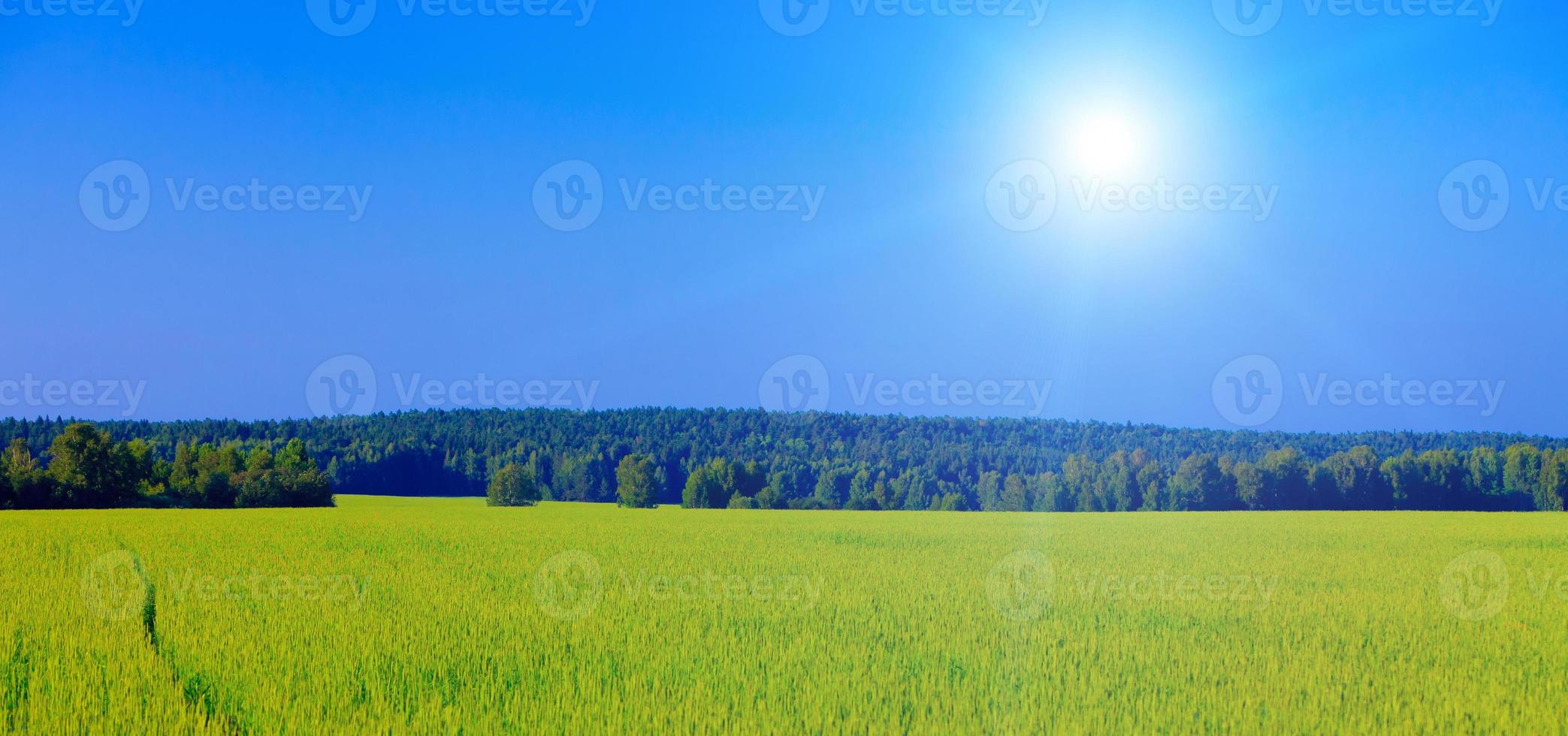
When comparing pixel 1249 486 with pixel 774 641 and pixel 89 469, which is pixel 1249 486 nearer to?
pixel 774 641

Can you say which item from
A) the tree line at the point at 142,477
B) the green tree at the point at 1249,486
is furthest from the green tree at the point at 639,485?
the green tree at the point at 1249,486

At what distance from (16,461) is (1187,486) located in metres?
78.5

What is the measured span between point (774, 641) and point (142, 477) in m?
65.0

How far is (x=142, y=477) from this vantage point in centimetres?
6384

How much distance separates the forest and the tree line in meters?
0.12

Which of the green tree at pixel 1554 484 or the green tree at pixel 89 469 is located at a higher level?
the green tree at pixel 1554 484

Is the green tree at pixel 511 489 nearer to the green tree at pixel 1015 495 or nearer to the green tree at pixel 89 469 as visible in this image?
the green tree at pixel 89 469

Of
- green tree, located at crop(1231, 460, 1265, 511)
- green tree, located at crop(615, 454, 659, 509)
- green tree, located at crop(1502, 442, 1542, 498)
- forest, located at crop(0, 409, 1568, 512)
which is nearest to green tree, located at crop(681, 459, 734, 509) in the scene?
forest, located at crop(0, 409, 1568, 512)

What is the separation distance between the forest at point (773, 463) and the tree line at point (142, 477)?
0.12 m

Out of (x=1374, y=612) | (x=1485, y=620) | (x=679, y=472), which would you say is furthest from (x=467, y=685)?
(x=679, y=472)

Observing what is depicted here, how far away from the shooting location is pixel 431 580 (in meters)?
19.0

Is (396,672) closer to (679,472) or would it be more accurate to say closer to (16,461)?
(16,461)

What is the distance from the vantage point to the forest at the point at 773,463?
217ft

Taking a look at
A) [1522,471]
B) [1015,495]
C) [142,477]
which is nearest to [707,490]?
[1015,495]
